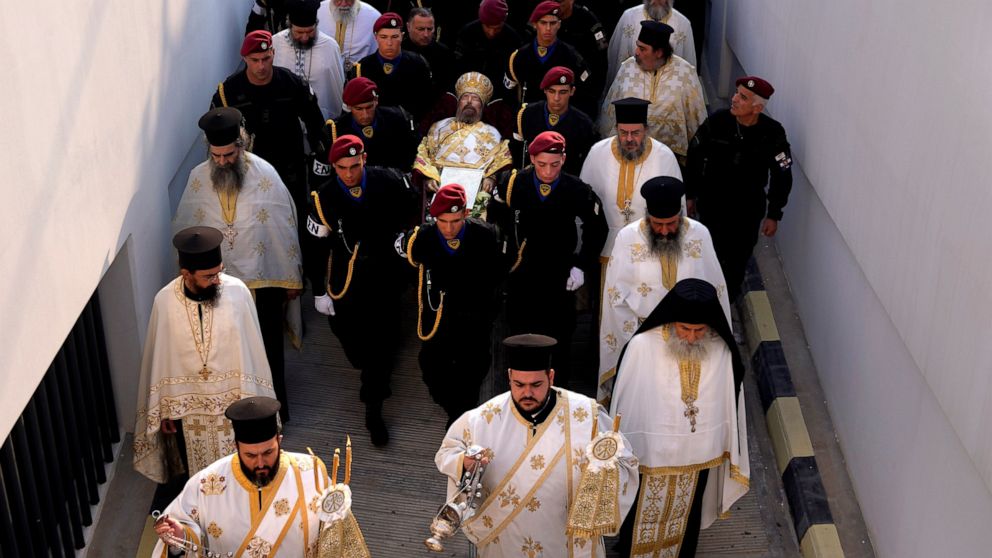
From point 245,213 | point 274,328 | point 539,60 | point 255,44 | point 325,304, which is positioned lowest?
point 274,328

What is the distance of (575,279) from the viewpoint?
344 inches

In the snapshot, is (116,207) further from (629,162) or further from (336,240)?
(629,162)

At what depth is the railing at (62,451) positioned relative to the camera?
6.95 m

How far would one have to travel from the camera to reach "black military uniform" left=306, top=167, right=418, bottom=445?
8.62m

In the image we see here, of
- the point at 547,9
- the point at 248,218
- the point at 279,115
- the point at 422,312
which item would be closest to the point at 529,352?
the point at 422,312

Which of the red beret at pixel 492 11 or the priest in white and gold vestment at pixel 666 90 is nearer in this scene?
the priest in white and gold vestment at pixel 666 90

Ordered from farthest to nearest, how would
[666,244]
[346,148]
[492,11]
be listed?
[492,11], [346,148], [666,244]

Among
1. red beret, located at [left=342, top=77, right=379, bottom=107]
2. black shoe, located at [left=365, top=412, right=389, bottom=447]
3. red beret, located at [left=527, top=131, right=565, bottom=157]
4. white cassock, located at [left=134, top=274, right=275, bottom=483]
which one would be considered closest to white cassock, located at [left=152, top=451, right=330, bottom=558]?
white cassock, located at [left=134, top=274, right=275, bottom=483]

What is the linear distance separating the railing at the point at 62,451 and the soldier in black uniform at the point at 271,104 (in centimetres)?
206

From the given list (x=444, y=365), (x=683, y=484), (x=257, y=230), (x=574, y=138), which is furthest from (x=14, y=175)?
(x=574, y=138)

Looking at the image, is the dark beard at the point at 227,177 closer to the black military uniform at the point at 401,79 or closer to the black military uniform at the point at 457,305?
the black military uniform at the point at 457,305

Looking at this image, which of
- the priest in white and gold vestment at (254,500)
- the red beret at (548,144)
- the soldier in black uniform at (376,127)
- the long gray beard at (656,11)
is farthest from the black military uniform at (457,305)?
the long gray beard at (656,11)

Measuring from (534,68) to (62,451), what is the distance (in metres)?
4.82

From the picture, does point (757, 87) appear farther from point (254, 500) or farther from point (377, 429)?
point (254, 500)
